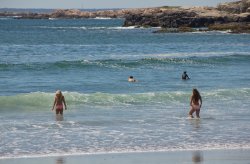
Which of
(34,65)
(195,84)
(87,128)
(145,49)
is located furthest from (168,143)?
(145,49)

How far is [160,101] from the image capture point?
1144 inches

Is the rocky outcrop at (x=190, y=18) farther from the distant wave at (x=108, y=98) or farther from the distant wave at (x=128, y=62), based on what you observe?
the distant wave at (x=108, y=98)

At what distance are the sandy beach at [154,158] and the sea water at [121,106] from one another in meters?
0.62

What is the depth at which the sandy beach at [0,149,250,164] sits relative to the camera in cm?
1661

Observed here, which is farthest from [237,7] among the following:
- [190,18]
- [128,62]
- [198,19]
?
[128,62]

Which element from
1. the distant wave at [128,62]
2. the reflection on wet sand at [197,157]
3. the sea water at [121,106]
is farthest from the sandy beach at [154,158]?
the distant wave at [128,62]

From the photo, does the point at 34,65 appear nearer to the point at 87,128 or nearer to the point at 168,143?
the point at 87,128

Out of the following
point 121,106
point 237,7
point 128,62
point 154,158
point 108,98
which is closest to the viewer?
point 154,158

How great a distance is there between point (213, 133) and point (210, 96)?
9.69m

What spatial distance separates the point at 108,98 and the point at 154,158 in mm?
12606

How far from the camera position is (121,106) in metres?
27.5

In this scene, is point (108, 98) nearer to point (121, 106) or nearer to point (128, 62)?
point (121, 106)

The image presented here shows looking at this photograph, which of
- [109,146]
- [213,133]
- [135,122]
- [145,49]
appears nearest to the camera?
[109,146]

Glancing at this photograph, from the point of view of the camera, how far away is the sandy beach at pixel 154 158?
16.6 metres
